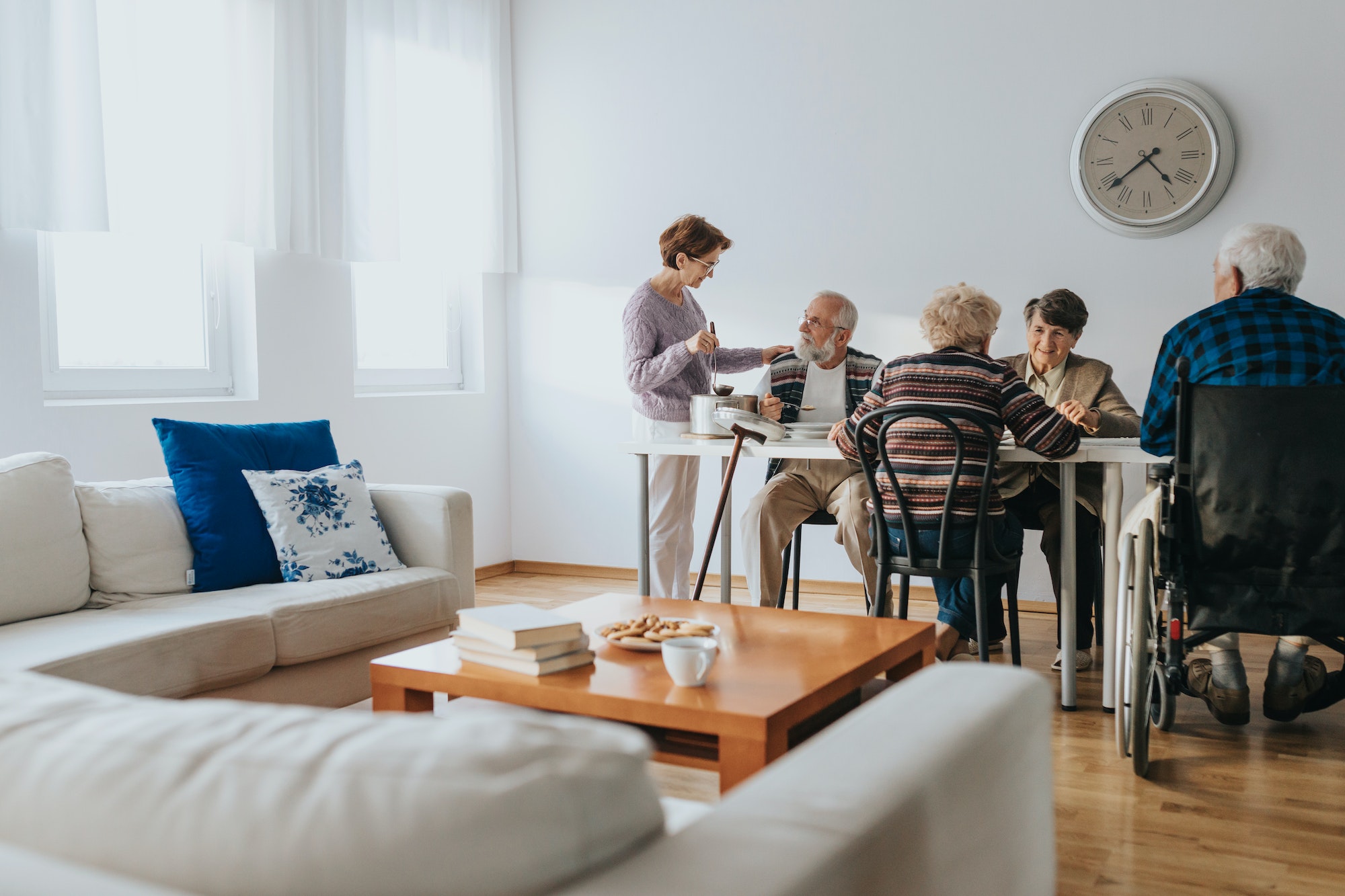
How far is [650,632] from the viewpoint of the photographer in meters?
2.18

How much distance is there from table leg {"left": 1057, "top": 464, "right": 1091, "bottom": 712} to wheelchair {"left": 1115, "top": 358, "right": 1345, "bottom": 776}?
0.54 m

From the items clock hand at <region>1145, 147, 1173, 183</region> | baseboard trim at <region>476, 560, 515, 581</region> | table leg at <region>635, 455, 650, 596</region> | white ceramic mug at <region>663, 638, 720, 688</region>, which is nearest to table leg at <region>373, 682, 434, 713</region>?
white ceramic mug at <region>663, 638, 720, 688</region>

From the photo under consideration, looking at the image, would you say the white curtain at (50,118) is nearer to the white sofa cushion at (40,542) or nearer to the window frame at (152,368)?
the window frame at (152,368)

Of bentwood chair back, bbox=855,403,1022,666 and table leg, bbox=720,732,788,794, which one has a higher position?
bentwood chair back, bbox=855,403,1022,666

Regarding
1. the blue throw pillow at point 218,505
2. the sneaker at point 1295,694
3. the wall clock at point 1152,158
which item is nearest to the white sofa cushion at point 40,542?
the blue throw pillow at point 218,505

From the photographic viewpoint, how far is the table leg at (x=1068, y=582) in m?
3.10

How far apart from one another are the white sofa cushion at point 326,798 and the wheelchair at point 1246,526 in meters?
2.10

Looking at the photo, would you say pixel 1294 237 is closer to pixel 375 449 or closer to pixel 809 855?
pixel 809 855

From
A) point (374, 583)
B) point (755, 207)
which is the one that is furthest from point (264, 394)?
point (755, 207)

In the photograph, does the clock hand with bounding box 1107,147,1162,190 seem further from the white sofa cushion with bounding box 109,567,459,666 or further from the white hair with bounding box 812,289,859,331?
the white sofa cushion with bounding box 109,567,459,666

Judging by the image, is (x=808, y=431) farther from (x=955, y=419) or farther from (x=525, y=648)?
(x=525, y=648)

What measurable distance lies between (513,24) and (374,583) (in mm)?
3586

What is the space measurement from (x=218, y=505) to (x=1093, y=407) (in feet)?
9.10

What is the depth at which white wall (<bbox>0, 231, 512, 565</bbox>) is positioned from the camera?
3432mm
